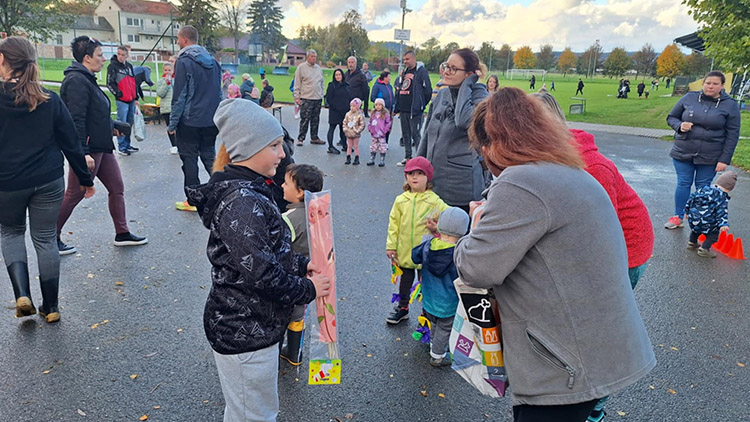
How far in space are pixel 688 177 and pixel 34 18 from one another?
2563cm

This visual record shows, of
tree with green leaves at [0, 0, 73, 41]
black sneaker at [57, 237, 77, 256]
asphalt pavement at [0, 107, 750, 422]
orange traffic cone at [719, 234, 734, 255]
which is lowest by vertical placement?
asphalt pavement at [0, 107, 750, 422]

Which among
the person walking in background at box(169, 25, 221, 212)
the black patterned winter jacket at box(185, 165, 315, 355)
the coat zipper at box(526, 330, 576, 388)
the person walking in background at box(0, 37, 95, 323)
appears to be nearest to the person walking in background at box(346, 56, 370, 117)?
the person walking in background at box(169, 25, 221, 212)

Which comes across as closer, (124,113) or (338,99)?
(124,113)

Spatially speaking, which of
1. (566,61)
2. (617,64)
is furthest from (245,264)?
(566,61)

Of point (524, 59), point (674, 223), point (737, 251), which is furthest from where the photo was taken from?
point (524, 59)

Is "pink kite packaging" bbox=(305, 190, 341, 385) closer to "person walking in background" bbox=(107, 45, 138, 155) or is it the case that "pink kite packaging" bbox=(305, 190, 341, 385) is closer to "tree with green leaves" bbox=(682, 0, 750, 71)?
"person walking in background" bbox=(107, 45, 138, 155)

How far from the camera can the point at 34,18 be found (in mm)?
22547

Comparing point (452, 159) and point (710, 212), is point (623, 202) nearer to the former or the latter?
point (452, 159)

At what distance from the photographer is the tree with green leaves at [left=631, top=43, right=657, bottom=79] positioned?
93.8 m

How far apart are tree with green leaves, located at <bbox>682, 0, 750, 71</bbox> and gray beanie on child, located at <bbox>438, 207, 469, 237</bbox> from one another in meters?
9.43

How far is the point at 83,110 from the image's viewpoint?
5.05 metres

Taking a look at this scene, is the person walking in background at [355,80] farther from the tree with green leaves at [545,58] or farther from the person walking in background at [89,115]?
the tree with green leaves at [545,58]

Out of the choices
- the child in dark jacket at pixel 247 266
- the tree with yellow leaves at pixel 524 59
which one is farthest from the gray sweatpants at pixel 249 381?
the tree with yellow leaves at pixel 524 59

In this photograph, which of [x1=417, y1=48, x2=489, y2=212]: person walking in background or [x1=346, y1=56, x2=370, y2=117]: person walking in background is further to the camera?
[x1=346, y1=56, x2=370, y2=117]: person walking in background
